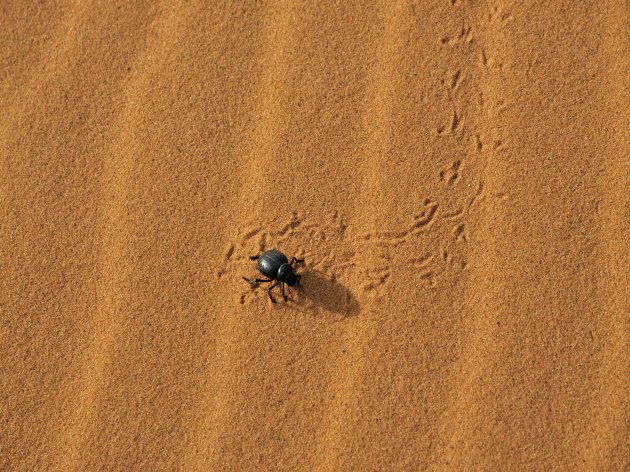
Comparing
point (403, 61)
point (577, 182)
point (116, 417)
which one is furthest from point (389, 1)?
point (116, 417)

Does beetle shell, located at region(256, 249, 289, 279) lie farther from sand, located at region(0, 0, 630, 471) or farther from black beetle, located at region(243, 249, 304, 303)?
sand, located at region(0, 0, 630, 471)

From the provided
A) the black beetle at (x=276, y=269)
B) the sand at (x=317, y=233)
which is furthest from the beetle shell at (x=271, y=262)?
the sand at (x=317, y=233)

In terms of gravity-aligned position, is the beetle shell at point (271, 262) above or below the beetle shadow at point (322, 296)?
above

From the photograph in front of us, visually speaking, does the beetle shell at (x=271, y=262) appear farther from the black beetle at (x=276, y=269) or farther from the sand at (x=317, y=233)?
the sand at (x=317, y=233)

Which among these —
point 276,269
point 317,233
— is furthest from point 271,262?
point 317,233

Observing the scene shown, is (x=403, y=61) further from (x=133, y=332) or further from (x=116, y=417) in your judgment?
(x=116, y=417)

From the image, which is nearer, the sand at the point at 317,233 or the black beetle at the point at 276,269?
the sand at the point at 317,233

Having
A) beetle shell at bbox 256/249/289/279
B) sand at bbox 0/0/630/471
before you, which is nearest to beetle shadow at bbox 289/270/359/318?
sand at bbox 0/0/630/471
